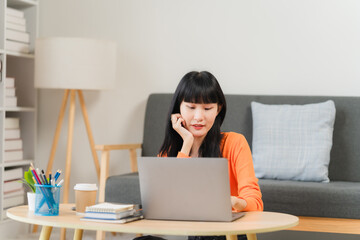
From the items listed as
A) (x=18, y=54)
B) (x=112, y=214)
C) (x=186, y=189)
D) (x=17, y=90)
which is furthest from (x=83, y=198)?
(x=17, y=90)

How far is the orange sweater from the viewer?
185 cm

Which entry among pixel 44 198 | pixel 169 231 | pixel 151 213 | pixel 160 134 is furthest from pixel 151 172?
pixel 160 134

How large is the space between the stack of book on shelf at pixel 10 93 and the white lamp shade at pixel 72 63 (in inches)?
Answer: 10.4

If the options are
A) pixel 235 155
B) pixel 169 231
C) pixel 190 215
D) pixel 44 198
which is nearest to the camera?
pixel 169 231

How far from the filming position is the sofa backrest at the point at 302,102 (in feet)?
10.5

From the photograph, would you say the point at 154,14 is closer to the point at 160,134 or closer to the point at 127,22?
the point at 127,22

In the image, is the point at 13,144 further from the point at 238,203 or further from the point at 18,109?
the point at 238,203

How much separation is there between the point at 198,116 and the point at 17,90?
2411mm

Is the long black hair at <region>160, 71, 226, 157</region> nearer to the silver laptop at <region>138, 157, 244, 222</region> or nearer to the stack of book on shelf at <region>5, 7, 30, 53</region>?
the silver laptop at <region>138, 157, 244, 222</region>

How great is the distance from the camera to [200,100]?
1.99 metres

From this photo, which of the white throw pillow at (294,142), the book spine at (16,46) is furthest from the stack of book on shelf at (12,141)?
the white throw pillow at (294,142)

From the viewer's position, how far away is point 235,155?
2.04 metres

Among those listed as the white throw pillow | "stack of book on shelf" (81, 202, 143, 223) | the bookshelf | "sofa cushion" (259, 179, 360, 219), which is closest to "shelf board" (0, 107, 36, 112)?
the bookshelf

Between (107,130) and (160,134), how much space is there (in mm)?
582
